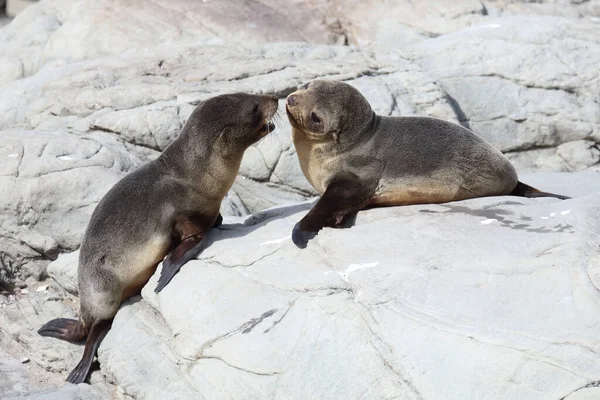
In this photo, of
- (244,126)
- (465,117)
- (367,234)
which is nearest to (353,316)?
(367,234)

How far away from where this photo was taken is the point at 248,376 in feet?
16.0

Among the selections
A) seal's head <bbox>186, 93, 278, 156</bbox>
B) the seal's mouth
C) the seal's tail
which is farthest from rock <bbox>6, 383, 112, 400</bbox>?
the seal's tail

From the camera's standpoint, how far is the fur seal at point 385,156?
20.7 ft

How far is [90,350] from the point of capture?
237 inches

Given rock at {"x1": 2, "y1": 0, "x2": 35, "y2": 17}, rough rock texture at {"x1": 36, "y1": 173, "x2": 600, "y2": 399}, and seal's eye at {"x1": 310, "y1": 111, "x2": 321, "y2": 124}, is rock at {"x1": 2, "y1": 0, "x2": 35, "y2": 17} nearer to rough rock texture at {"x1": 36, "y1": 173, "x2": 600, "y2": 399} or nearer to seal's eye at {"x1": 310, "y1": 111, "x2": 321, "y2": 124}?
seal's eye at {"x1": 310, "y1": 111, "x2": 321, "y2": 124}

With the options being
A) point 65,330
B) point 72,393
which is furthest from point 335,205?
point 65,330

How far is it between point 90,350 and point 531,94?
Result: 6793 millimetres

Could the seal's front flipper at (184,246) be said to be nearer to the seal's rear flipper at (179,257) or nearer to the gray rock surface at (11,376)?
the seal's rear flipper at (179,257)

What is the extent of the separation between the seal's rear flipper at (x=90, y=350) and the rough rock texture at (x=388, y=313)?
0.30ft

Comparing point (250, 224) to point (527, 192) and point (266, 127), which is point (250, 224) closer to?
point (266, 127)

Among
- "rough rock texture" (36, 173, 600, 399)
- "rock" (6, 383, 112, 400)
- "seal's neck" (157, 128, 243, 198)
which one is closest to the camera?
"rough rock texture" (36, 173, 600, 399)

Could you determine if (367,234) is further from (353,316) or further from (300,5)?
(300,5)

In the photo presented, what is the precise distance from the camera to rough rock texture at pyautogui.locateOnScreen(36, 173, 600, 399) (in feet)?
13.9

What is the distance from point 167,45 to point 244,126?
17.2 ft
